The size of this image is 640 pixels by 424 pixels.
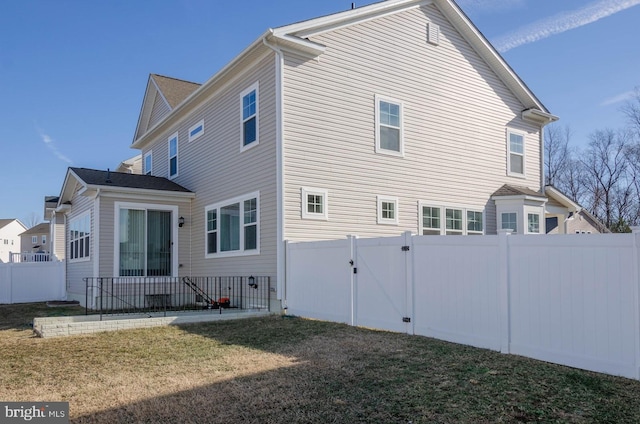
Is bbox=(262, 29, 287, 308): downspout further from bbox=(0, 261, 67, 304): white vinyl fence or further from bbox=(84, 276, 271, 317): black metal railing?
bbox=(0, 261, 67, 304): white vinyl fence

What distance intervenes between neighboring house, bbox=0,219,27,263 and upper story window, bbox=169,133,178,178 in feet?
180

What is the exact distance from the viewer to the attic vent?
1330 centimetres

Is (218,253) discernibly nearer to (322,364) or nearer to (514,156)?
(322,364)

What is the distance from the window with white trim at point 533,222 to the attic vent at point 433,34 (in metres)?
5.59

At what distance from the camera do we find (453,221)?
1336 cm

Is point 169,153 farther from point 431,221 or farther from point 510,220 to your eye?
point 510,220

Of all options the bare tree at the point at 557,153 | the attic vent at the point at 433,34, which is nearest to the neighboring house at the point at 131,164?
the attic vent at the point at 433,34

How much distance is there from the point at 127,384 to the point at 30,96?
920 inches

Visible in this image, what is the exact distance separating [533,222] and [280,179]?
8068 mm

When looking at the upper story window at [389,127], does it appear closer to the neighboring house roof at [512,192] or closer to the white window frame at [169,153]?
the neighboring house roof at [512,192]

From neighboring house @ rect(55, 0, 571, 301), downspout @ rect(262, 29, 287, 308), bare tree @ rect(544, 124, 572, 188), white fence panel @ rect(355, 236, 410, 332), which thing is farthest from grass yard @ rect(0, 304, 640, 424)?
bare tree @ rect(544, 124, 572, 188)

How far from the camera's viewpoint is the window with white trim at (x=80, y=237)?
46.2 ft

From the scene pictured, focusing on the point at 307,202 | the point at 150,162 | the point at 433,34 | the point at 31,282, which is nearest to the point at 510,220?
the point at 433,34

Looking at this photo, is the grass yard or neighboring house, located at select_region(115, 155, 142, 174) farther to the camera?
neighboring house, located at select_region(115, 155, 142, 174)
